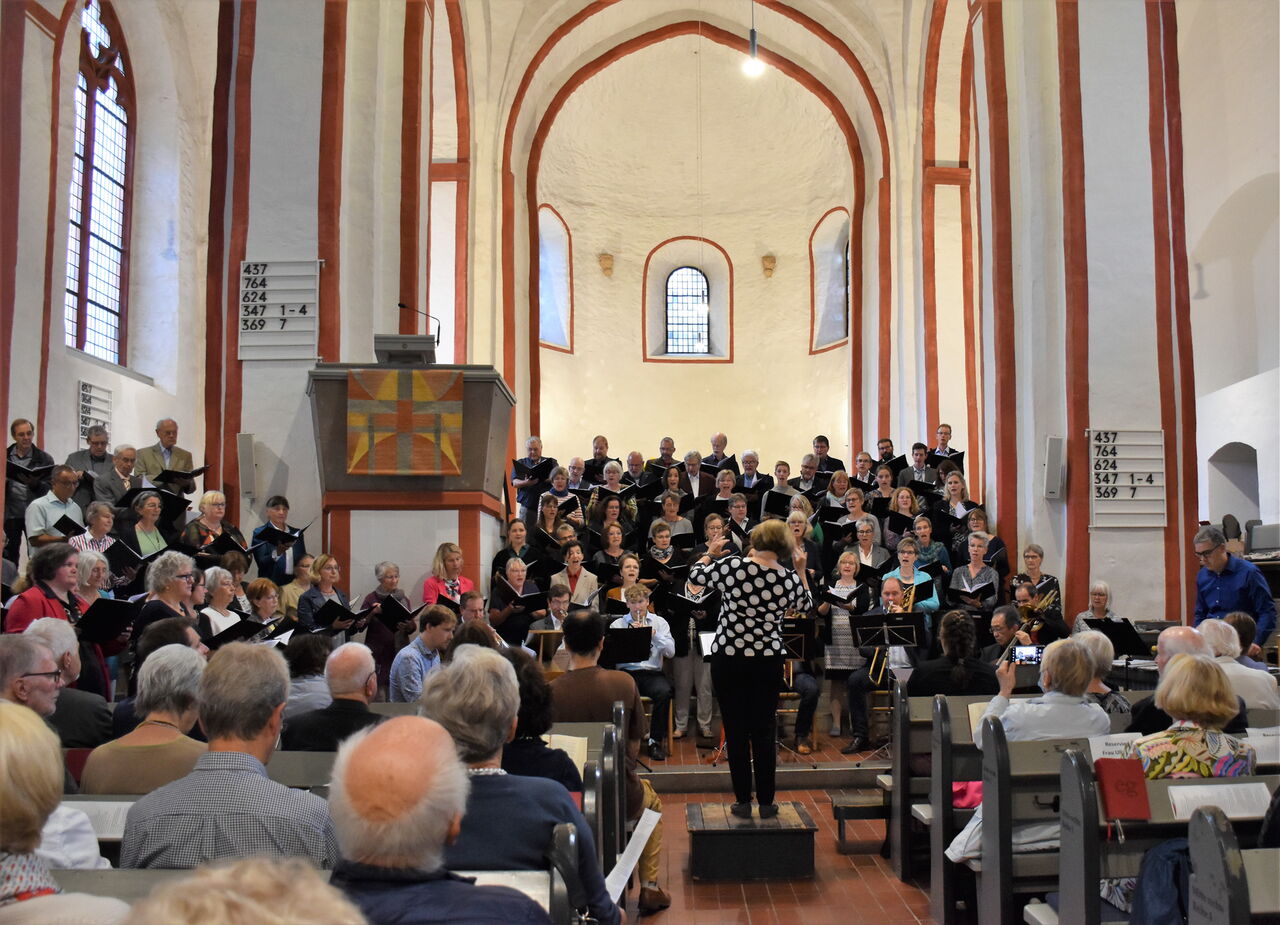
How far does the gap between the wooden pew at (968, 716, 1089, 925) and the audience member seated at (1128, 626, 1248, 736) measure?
1.37ft

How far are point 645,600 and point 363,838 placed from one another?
21.0ft

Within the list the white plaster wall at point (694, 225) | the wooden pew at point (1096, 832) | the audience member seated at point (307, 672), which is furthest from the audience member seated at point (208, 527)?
the white plaster wall at point (694, 225)

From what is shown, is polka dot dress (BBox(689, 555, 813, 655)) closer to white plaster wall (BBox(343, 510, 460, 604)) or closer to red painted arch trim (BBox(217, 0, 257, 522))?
white plaster wall (BBox(343, 510, 460, 604))

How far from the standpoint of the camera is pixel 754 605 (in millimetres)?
5816

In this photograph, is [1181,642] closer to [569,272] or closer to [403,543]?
[403,543]

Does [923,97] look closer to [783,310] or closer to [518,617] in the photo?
[783,310]

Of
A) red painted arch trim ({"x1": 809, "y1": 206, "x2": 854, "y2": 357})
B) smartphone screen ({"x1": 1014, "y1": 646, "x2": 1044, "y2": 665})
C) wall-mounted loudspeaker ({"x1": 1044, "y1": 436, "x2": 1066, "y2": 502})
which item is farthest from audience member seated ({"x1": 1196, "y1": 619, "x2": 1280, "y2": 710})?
red painted arch trim ({"x1": 809, "y1": 206, "x2": 854, "y2": 357})

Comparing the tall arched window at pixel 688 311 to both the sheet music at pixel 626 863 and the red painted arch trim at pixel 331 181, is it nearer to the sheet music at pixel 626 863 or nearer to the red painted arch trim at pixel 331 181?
the red painted arch trim at pixel 331 181

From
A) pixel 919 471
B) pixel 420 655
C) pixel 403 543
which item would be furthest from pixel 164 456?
pixel 919 471

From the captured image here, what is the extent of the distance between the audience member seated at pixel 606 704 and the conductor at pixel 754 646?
47 centimetres

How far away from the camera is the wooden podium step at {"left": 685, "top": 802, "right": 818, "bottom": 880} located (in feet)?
19.2

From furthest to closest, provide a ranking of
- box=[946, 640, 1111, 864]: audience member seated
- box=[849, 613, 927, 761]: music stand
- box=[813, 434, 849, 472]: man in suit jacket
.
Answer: box=[813, 434, 849, 472]: man in suit jacket → box=[849, 613, 927, 761]: music stand → box=[946, 640, 1111, 864]: audience member seated

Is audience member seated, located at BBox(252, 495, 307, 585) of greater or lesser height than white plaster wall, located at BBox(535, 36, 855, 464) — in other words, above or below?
below

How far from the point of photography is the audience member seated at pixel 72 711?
4617 mm
